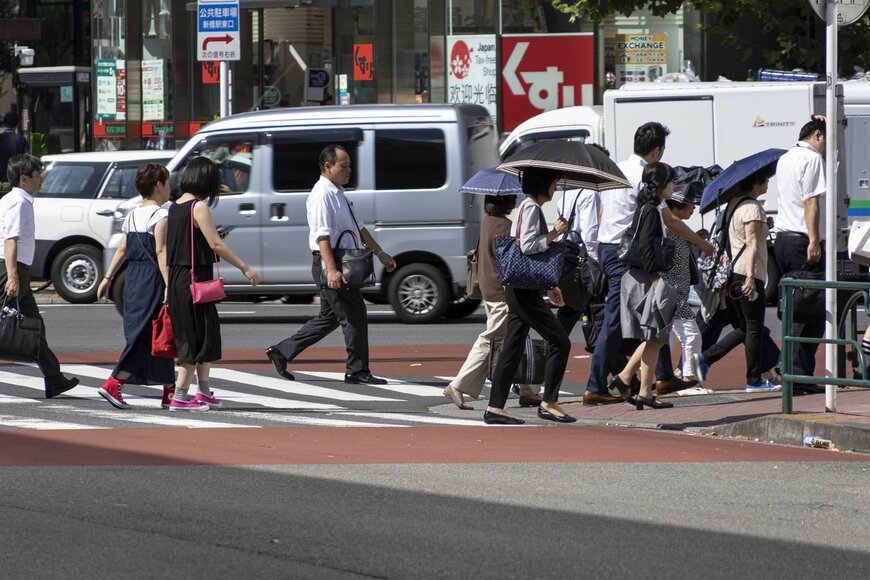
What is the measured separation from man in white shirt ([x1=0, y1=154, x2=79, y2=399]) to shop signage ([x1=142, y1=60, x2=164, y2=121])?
21518mm

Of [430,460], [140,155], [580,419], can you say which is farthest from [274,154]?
[430,460]

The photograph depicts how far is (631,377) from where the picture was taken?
10.8 meters

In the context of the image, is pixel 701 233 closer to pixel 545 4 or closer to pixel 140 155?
pixel 140 155

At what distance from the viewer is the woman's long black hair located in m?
10.1

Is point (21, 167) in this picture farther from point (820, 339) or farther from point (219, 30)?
point (219, 30)

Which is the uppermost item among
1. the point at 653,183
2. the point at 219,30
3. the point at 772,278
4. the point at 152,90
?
the point at 152,90

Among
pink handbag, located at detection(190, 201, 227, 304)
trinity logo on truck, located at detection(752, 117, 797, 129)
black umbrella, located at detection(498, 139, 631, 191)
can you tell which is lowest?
pink handbag, located at detection(190, 201, 227, 304)

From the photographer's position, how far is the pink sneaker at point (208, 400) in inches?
412

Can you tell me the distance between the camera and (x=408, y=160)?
54.4ft

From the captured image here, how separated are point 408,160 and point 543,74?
38.6 feet

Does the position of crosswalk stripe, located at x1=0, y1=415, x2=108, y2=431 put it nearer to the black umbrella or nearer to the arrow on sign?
the black umbrella

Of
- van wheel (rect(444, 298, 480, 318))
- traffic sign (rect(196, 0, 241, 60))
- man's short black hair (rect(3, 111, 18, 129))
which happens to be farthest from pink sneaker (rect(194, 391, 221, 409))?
man's short black hair (rect(3, 111, 18, 129))

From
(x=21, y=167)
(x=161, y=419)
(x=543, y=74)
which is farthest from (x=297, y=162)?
(x=543, y=74)

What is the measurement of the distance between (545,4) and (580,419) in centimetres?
1878
